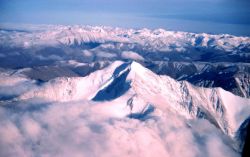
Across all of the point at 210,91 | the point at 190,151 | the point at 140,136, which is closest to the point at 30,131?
the point at 140,136

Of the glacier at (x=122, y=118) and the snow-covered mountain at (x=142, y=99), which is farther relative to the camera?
the snow-covered mountain at (x=142, y=99)

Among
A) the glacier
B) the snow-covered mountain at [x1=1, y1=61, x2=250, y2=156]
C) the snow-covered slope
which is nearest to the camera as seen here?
the glacier

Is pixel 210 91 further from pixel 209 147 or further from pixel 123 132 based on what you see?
pixel 123 132

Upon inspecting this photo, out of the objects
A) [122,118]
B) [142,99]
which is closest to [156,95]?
[142,99]

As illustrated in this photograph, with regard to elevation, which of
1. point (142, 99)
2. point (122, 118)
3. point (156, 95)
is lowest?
point (156, 95)

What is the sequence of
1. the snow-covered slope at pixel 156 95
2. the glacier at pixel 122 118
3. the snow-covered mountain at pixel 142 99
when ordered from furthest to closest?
the snow-covered slope at pixel 156 95 → the snow-covered mountain at pixel 142 99 → the glacier at pixel 122 118

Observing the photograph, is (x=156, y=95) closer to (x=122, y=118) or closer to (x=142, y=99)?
(x=142, y=99)

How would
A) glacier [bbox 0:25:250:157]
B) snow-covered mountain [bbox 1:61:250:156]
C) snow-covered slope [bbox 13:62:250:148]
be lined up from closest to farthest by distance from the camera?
glacier [bbox 0:25:250:157], snow-covered mountain [bbox 1:61:250:156], snow-covered slope [bbox 13:62:250:148]

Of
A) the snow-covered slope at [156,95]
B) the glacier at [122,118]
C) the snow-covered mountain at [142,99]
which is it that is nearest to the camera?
the glacier at [122,118]
